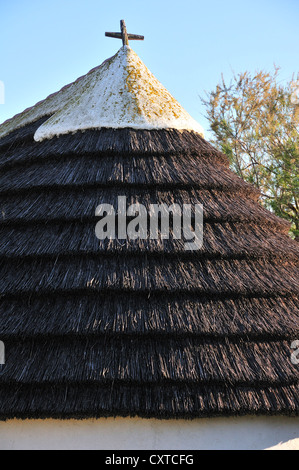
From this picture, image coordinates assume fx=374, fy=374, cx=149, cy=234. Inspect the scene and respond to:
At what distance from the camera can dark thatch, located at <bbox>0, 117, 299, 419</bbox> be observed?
2736 mm

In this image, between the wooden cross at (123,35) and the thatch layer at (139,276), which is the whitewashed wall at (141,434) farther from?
the wooden cross at (123,35)

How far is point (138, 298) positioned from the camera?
121 inches

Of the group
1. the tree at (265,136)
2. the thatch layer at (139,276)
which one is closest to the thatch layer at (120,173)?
the thatch layer at (139,276)

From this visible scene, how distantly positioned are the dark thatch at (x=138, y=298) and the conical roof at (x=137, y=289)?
0.03 ft

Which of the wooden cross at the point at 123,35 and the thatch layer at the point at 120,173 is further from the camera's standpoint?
the wooden cross at the point at 123,35

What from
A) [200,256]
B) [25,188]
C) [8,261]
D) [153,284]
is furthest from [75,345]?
[25,188]

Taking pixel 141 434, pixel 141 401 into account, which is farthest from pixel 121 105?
pixel 141 434

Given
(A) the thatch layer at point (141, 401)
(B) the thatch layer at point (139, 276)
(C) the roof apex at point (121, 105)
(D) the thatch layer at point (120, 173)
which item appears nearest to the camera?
(A) the thatch layer at point (141, 401)

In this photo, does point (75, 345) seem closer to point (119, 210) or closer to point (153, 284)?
point (153, 284)

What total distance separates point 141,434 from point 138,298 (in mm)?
1005

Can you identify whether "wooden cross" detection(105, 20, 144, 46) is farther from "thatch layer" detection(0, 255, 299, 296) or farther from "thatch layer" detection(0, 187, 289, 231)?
"thatch layer" detection(0, 255, 299, 296)

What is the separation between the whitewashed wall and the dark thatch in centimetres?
18

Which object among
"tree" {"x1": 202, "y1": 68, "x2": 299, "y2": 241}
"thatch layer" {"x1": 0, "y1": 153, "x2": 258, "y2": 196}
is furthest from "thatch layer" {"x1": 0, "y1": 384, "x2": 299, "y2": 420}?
"tree" {"x1": 202, "y1": 68, "x2": 299, "y2": 241}

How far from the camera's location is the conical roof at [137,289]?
2.74 m
